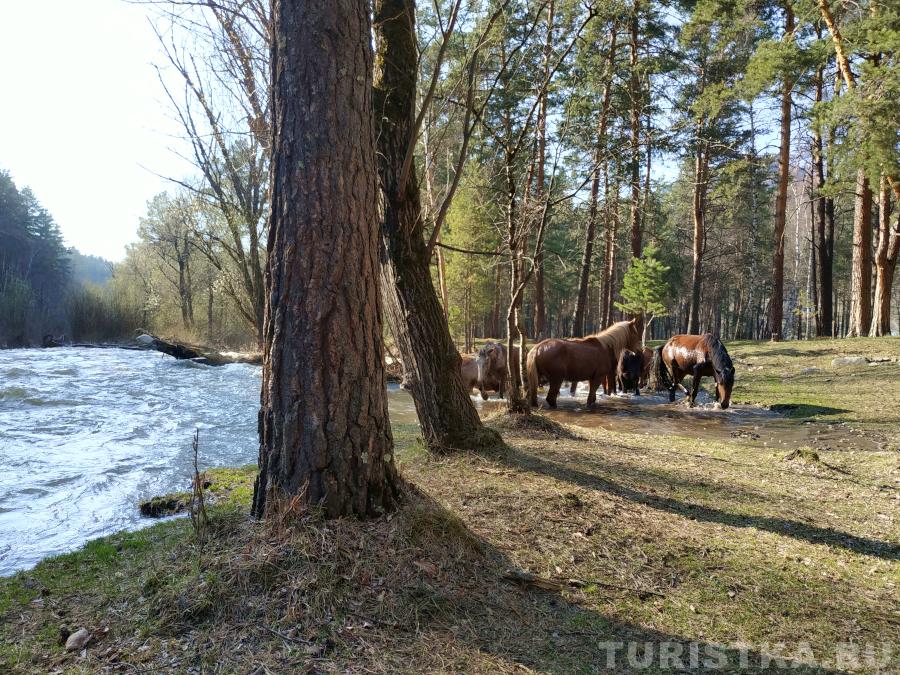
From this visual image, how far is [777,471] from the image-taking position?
5.42 metres

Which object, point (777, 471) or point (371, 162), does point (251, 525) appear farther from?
point (777, 471)

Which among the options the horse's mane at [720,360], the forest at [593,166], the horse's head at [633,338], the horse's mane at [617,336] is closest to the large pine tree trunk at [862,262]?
the forest at [593,166]

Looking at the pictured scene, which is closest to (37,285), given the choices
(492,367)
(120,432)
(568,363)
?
(120,432)

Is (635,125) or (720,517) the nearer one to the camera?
(720,517)

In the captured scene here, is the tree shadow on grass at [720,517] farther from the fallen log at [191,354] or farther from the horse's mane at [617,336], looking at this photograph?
the fallen log at [191,354]

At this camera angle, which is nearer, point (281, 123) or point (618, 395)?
point (281, 123)

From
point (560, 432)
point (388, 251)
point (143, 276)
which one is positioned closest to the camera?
point (388, 251)

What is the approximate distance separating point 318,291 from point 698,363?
11626 mm

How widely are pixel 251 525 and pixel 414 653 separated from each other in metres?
1.12

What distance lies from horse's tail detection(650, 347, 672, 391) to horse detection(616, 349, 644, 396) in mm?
444

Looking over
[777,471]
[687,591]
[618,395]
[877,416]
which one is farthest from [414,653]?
[618,395]

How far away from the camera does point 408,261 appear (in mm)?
5012

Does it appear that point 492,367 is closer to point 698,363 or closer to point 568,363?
point 568,363

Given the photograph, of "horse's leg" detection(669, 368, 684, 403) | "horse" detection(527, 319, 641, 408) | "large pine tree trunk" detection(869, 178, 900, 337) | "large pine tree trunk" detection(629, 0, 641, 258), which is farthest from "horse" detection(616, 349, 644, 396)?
"large pine tree trunk" detection(869, 178, 900, 337)
